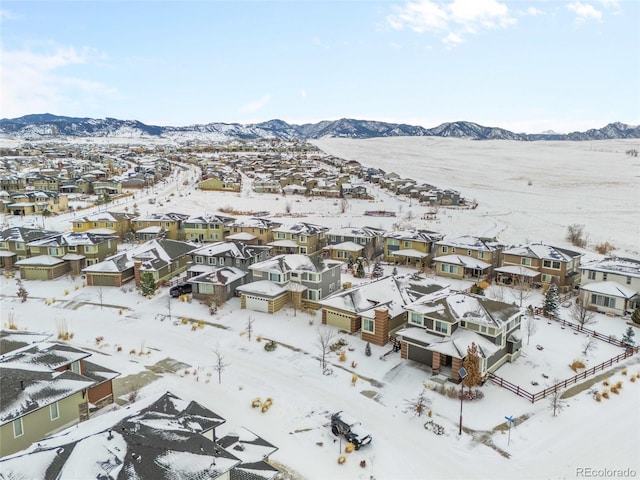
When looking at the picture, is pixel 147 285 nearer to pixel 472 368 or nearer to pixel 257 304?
pixel 257 304

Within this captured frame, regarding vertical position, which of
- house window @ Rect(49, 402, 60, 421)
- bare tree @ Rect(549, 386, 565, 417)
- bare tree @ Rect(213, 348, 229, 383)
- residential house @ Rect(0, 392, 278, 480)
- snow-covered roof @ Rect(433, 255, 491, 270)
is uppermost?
residential house @ Rect(0, 392, 278, 480)

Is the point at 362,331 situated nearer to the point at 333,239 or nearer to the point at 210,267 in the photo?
the point at 210,267

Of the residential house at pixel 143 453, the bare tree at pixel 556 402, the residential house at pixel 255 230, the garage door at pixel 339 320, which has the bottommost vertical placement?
the bare tree at pixel 556 402

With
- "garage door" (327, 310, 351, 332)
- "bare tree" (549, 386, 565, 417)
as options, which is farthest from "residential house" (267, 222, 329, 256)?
"bare tree" (549, 386, 565, 417)

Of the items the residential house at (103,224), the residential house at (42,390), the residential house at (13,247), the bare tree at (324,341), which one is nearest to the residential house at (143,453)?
the residential house at (42,390)

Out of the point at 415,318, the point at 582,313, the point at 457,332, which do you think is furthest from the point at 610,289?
the point at 415,318

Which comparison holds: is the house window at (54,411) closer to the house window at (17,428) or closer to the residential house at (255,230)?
the house window at (17,428)

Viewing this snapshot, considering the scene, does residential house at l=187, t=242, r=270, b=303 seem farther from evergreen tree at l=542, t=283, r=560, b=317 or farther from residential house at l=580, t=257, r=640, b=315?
residential house at l=580, t=257, r=640, b=315
